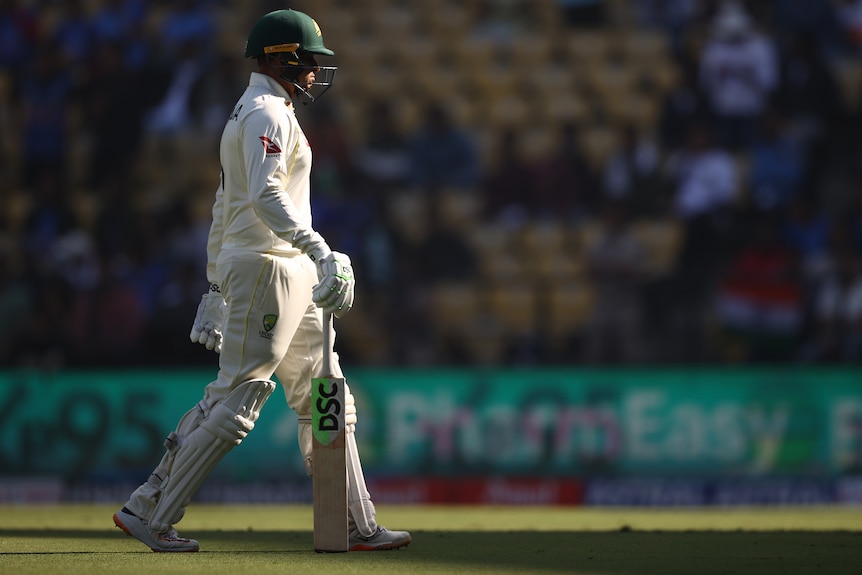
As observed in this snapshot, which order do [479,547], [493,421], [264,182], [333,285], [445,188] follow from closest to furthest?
1. [333,285]
2. [264,182]
3. [479,547]
4. [493,421]
5. [445,188]

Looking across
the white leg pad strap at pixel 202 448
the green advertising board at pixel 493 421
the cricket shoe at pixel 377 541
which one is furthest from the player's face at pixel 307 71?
the green advertising board at pixel 493 421

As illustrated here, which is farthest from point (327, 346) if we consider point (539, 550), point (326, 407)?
point (539, 550)

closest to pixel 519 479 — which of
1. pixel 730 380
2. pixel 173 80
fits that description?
pixel 730 380

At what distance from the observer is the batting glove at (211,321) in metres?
5.17

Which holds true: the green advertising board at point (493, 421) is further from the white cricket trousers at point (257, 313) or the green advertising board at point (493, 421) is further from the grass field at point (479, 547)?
the white cricket trousers at point (257, 313)

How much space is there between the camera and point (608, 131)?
12211 millimetres

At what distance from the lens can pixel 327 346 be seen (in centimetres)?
489

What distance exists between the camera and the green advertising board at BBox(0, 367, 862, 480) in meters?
9.45

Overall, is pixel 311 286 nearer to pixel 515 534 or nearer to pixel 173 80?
pixel 515 534

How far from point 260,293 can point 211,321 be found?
387 mm

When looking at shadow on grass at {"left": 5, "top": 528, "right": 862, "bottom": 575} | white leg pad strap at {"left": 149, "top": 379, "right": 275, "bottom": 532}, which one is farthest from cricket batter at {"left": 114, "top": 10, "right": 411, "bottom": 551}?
shadow on grass at {"left": 5, "top": 528, "right": 862, "bottom": 575}

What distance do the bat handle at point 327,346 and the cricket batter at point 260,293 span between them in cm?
7

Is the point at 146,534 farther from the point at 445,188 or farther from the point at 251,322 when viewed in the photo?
the point at 445,188

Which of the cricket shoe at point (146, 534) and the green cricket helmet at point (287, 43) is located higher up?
the green cricket helmet at point (287, 43)
